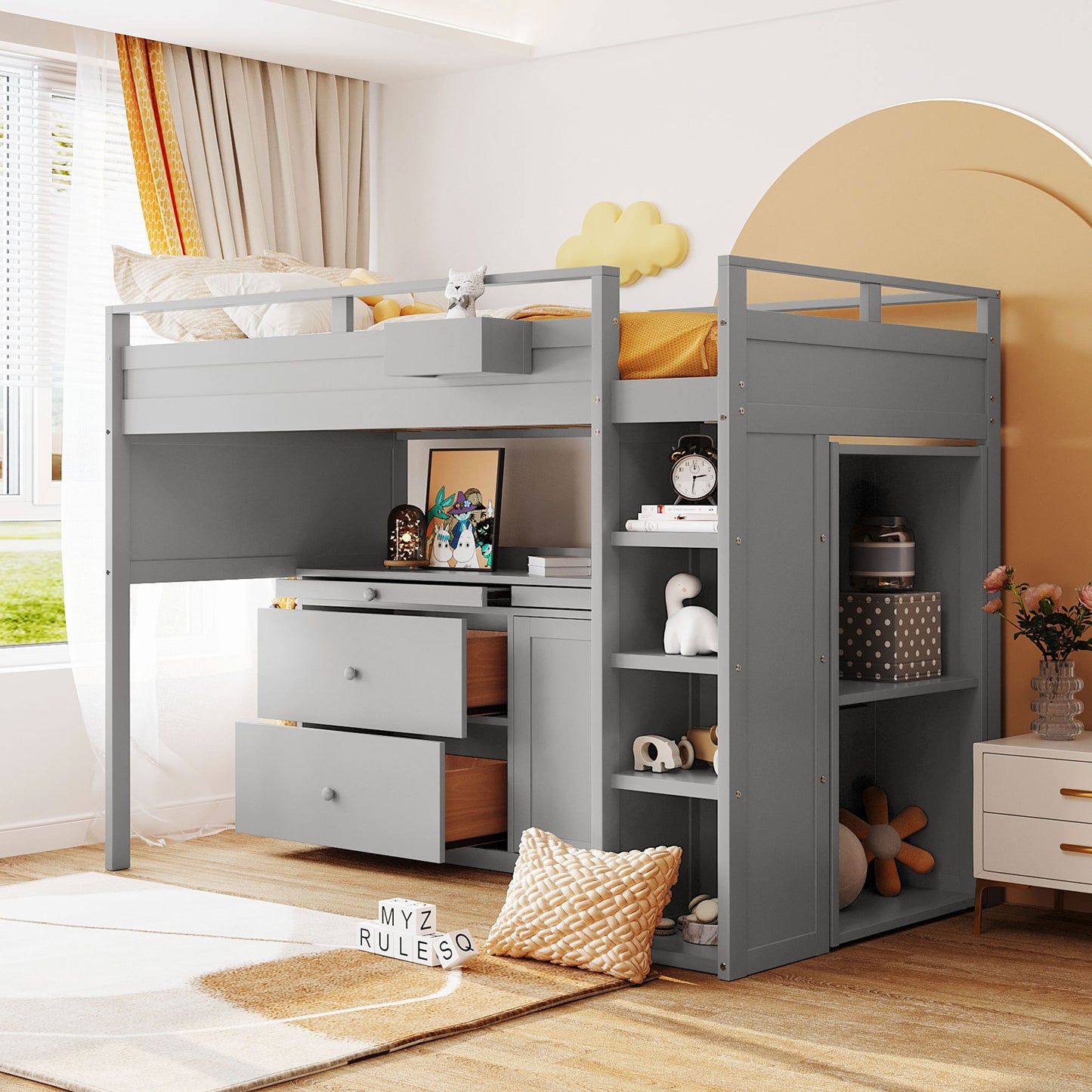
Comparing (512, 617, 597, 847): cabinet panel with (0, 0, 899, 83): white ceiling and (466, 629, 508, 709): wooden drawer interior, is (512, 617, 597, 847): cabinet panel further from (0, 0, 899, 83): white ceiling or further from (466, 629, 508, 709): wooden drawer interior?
(0, 0, 899, 83): white ceiling

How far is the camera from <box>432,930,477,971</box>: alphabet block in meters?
3.01

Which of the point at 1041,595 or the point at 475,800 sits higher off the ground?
the point at 1041,595

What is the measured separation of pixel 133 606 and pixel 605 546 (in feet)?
6.16

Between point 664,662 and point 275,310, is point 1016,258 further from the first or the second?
point 275,310

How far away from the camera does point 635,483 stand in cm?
325

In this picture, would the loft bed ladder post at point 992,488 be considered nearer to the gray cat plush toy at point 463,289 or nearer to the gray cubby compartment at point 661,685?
the gray cubby compartment at point 661,685

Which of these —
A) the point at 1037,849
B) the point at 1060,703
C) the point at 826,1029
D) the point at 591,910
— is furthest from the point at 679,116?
the point at 826,1029

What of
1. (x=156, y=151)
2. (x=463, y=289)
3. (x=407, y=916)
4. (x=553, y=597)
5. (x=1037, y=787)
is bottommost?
(x=407, y=916)

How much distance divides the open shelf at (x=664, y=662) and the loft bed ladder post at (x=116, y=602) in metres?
1.52

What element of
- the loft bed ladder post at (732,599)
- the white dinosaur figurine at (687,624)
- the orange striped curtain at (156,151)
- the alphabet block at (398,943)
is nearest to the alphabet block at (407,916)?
the alphabet block at (398,943)

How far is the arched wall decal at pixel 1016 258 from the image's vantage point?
3627 mm

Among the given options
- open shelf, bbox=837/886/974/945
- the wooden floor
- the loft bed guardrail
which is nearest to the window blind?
the loft bed guardrail

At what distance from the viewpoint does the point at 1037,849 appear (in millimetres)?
3350

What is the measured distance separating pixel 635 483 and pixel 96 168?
2.05 meters
